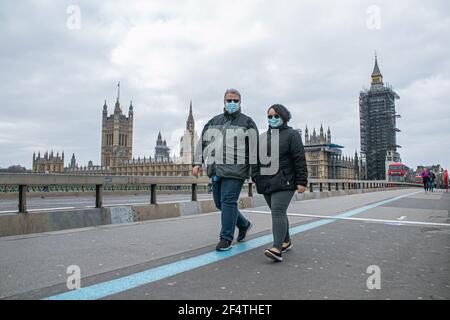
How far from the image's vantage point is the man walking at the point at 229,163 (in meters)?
4.41

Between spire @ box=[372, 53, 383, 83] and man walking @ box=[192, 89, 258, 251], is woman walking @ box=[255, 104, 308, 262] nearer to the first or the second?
man walking @ box=[192, 89, 258, 251]

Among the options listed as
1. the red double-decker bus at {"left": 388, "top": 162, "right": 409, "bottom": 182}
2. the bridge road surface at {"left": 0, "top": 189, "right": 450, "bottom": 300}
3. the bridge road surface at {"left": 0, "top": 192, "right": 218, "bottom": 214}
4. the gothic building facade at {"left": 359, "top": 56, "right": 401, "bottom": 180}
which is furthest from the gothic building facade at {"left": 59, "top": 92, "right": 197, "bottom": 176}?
the bridge road surface at {"left": 0, "top": 189, "right": 450, "bottom": 300}

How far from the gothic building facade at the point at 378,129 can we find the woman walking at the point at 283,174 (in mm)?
114963

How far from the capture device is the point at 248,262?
3852 millimetres

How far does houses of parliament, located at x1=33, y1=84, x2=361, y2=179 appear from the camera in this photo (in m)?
129

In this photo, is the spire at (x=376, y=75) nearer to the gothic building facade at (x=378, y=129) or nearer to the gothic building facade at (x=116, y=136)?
the gothic building facade at (x=378, y=129)

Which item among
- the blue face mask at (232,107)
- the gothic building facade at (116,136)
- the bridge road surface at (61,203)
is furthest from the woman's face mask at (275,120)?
the gothic building facade at (116,136)

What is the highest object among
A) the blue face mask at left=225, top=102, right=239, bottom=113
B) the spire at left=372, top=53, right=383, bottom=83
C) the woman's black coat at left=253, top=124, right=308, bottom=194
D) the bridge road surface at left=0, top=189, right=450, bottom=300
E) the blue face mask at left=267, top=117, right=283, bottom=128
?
the spire at left=372, top=53, right=383, bottom=83

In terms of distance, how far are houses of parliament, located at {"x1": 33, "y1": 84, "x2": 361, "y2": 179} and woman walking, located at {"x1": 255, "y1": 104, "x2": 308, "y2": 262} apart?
379 feet

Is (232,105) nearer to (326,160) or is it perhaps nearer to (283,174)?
(283,174)
